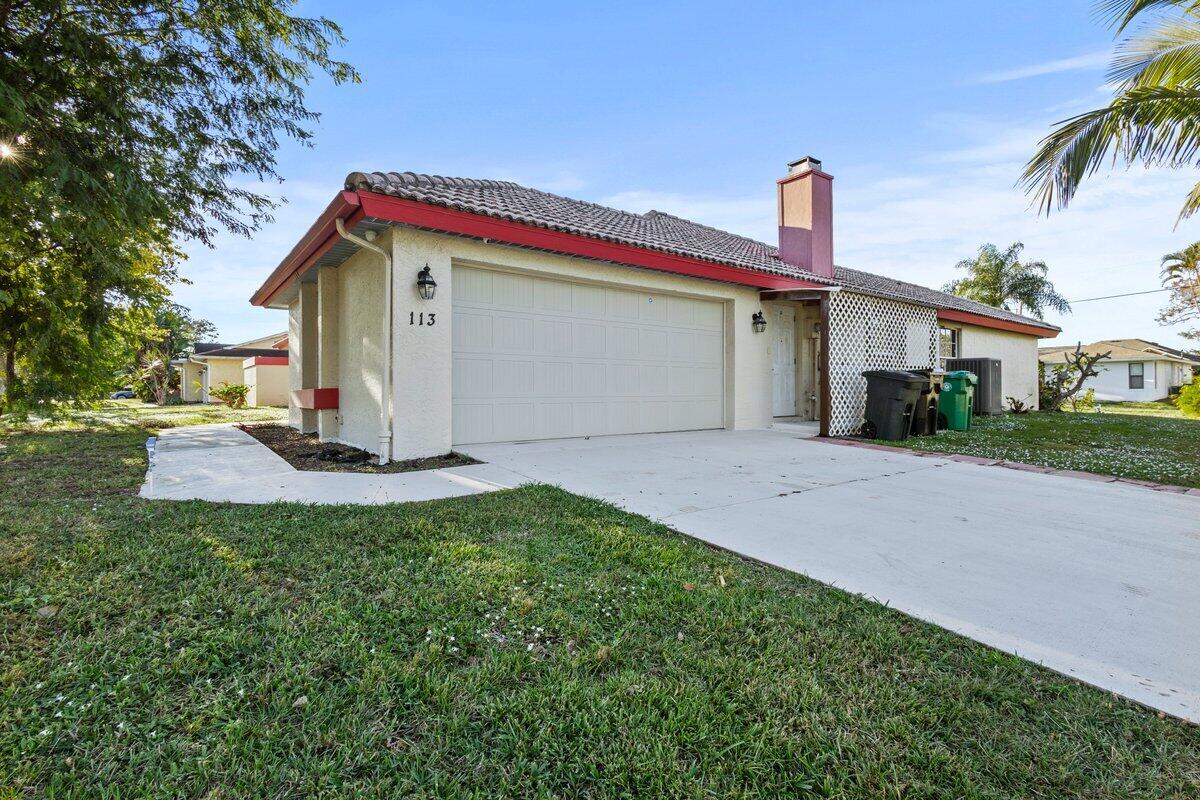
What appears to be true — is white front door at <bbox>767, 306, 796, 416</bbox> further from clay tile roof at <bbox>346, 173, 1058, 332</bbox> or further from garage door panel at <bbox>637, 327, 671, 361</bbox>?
garage door panel at <bbox>637, 327, 671, 361</bbox>

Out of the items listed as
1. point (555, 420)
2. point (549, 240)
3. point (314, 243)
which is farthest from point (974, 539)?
point (314, 243)

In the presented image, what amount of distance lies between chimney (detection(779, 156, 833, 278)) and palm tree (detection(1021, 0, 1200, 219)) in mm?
5419

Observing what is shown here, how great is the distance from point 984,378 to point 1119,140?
843cm

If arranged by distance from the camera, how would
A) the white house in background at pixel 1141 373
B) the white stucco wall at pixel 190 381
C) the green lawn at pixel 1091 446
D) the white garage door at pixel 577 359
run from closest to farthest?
the green lawn at pixel 1091 446 < the white garage door at pixel 577 359 < the white stucco wall at pixel 190 381 < the white house in background at pixel 1141 373

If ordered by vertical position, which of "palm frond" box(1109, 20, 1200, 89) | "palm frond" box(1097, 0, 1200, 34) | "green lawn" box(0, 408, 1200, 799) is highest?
"palm frond" box(1097, 0, 1200, 34)

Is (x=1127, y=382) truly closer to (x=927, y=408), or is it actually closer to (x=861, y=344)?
(x=927, y=408)

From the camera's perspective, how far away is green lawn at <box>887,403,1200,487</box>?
19.8ft

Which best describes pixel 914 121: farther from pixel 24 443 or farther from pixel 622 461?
pixel 24 443

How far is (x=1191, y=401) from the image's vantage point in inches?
589

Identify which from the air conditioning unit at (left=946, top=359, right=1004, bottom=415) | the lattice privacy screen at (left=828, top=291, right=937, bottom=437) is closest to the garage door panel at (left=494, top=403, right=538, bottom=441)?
the lattice privacy screen at (left=828, top=291, right=937, bottom=437)

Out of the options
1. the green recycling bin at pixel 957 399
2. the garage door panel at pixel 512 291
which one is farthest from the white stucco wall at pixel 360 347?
the green recycling bin at pixel 957 399

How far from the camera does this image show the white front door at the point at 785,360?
1107 centimetres

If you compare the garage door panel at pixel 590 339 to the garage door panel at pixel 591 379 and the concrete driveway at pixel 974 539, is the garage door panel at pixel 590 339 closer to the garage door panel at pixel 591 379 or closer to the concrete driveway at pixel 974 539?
the garage door panel at pixel 591 379

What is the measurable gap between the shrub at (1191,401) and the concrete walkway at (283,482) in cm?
1987
